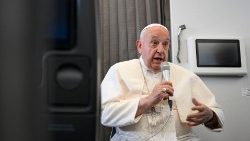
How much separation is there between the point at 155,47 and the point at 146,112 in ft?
1.55

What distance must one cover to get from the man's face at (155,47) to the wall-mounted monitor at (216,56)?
35 centimetres

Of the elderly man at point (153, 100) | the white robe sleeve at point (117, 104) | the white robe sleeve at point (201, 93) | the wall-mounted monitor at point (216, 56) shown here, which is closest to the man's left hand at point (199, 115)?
the elderly man at point (153, 100)

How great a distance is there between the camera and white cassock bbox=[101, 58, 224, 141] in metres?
1.95

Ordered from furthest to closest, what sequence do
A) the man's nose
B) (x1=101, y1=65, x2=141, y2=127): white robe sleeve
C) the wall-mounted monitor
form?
the wall-mounted monitor < the man's nose < (x1=101, y1=65, x2=141, y2=127): white robe sleeve

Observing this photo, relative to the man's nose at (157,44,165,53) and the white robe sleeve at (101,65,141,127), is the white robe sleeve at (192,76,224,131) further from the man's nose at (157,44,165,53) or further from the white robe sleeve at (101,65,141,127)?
the white robe sleeve at (101,65,141,127)

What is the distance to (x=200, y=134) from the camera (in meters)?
2.43

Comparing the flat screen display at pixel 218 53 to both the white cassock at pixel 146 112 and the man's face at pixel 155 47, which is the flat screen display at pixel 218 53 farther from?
the man's face at pixel 155 47

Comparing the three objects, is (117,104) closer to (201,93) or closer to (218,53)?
(201,93)

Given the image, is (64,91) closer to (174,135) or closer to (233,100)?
(174,135)

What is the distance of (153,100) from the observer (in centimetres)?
Answer: 187

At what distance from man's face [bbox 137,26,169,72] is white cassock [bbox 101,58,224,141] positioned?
65 millimetres

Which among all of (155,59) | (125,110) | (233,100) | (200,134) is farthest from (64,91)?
(233,100)

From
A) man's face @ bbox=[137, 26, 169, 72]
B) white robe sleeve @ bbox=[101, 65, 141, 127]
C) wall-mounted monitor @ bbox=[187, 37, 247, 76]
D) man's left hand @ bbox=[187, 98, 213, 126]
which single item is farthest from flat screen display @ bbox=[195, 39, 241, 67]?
white robe sleeve @ bbox=[101, 65, 141, 127]

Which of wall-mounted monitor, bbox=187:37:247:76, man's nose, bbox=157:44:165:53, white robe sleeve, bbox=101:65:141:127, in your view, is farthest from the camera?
wall-mounted monitor, bbox=187:37:247:76
